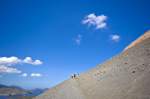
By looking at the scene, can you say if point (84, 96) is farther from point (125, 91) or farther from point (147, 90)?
point (147, 90)

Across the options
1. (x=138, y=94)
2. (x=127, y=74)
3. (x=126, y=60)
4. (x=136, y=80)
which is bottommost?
(x=138, y=94)

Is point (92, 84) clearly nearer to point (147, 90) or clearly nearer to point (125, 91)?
point (125, 91)

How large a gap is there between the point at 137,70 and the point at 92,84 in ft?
33.5

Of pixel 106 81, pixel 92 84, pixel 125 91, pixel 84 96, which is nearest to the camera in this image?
pixel 125 91

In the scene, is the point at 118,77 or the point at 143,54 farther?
the point at 143,54

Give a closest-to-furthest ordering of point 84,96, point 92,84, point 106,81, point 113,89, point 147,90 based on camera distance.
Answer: point 147,90
point 113,89
point 84,96
point 106,81
point 92,84

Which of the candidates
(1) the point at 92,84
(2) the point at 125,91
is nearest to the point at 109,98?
(2) the point at 125,91

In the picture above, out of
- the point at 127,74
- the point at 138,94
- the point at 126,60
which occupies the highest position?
the point at 126,60

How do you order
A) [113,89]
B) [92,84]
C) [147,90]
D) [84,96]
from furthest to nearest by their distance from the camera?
[92,84], [84,96], [113,89], [147,90]

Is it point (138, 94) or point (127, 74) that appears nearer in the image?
point (138, 94)

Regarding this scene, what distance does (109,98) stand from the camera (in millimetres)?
28453

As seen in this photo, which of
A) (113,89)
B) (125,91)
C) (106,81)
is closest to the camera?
(125,91)

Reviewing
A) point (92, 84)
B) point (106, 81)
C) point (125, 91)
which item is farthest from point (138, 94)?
point (92, 84)

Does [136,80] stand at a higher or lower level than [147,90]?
higher
